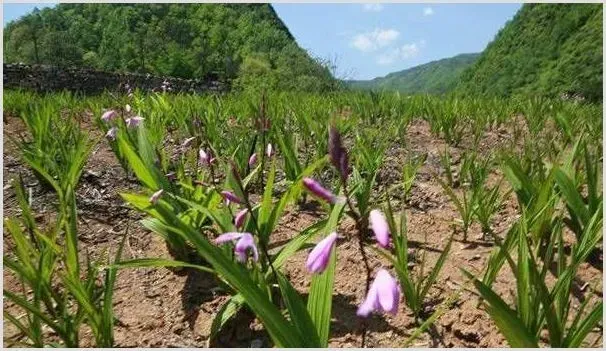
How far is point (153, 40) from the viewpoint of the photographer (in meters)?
48.8

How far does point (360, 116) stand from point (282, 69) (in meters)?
18.6

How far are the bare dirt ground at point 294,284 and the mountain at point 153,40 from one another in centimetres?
2267

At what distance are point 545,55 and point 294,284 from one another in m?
54.1

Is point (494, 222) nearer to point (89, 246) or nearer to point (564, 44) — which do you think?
point (89, 246)

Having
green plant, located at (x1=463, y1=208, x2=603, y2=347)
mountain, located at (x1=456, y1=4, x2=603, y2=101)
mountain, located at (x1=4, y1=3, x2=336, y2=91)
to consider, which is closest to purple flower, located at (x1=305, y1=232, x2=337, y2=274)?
green plant, located at (x1=463, y1=208, x2=603, y2=347)

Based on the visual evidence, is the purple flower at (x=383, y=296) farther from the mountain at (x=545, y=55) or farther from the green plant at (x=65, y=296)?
the mountain at (x=545, y=55)

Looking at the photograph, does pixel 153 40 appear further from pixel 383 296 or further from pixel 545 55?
pixel 383 296

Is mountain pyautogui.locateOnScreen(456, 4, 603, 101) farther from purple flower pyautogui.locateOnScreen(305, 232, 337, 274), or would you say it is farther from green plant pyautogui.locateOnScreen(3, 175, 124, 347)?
purple flower pyautogui.locateOnScreen(305, 232, 337, 274)

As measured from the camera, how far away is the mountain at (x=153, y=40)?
142ft

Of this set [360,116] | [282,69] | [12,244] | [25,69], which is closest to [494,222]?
[12,244]

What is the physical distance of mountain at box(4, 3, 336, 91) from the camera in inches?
1699

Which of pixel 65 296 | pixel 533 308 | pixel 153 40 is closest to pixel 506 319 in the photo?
pixel 533 308

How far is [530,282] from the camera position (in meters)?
1.30

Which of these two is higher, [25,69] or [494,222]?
[25,69]
